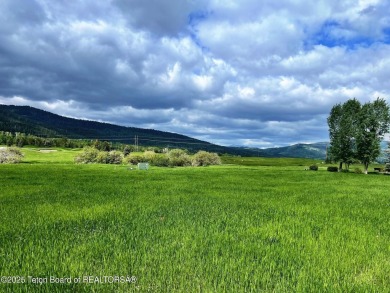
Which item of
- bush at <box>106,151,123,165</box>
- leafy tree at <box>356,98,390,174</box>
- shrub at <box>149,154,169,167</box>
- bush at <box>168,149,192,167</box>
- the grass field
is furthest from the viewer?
bush at <box>106,151,123,165</box>

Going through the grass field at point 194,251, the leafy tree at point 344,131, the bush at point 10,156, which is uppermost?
the leafy tree at point 344,131

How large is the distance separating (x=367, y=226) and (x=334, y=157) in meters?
83.9

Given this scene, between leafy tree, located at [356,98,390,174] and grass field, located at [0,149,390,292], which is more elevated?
leafy tree, located at [356,98,390,174]

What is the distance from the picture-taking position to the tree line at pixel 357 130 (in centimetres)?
8031

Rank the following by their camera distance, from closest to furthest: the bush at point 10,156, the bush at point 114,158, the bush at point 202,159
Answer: the bush at point 10,156 → the bush at point 114,158 → the bush at point 202,159

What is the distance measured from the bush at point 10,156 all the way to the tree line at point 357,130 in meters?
113

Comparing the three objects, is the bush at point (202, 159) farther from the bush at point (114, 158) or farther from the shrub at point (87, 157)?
the shrub at point (87, 157)

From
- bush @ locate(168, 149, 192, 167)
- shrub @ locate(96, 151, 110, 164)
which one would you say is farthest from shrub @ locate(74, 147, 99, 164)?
bush @ locate(168, 149, 192, 167)

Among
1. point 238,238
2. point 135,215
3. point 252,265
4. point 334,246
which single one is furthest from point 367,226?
point 135,215

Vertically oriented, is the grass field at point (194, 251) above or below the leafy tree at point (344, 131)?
below

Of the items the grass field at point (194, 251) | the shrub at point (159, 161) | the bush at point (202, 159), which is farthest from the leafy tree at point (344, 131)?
Result: the grass field at point (194, 251)

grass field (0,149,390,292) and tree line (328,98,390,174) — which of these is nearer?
grass field (0,149,390,292)

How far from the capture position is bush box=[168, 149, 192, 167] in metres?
120

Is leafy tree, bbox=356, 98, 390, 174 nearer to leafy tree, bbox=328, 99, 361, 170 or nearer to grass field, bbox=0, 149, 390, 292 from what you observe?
leafy tree, bbox=328, 99, 361, 170
